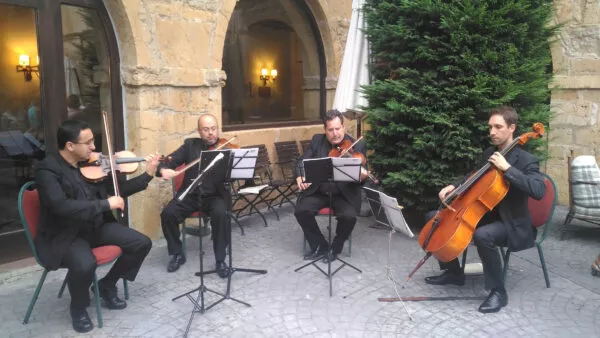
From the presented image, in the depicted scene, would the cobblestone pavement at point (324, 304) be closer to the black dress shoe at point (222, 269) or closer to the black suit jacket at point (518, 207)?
the black dress shoe at point (222, 269)


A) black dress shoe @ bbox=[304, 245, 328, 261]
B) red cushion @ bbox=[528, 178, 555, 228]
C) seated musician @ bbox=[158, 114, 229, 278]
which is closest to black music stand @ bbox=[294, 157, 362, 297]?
black dress shoe @ bbox=[304, 245, 328, 261]

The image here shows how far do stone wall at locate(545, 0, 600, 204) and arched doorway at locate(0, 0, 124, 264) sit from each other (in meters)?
5.99

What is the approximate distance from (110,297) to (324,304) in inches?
63.3

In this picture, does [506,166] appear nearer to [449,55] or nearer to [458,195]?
[458,195]

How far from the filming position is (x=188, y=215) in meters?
4.57

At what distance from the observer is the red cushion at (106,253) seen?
11.0 ft

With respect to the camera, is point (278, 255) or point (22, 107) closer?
point (22, 107)

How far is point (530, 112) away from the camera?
5047 mm

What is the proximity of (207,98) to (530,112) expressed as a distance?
348 cm

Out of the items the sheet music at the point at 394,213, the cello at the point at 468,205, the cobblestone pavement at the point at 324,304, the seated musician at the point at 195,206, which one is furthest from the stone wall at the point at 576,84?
the seated musician at the point at 195,206

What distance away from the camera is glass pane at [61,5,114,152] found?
15.3 ft

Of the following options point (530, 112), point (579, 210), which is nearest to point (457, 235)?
point (530, 112)

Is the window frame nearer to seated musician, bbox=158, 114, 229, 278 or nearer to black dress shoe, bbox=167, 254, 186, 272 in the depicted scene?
seated musician, bbox=158, 114, 229, 278

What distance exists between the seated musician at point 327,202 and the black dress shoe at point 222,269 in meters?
0.83
